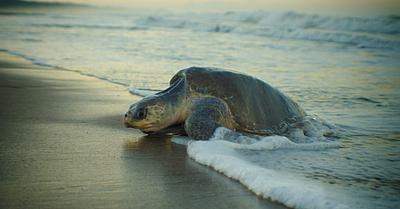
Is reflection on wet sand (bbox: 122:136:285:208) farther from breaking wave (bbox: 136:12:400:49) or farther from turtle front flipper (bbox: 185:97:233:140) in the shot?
breaking wave (bbox: 136:12:400:49)

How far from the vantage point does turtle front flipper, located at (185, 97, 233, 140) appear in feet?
12.8

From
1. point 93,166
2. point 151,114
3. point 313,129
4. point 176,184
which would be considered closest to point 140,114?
point 151,114

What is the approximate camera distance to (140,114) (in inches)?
160

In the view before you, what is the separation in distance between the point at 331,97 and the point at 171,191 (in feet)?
14.2

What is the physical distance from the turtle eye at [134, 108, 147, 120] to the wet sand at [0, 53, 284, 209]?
0.19 m

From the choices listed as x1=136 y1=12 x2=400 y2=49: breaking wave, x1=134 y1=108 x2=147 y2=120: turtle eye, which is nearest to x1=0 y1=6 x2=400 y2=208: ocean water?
x1=134 y1=108 x2=147 y2=120: turtle eye

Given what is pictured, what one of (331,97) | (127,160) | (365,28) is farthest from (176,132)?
(365,28)

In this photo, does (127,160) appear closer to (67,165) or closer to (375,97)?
(67,165)

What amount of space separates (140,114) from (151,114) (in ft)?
0.29

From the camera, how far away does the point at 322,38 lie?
72.6 ft

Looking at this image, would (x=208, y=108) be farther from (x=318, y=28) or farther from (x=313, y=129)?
(x=318, y=28)

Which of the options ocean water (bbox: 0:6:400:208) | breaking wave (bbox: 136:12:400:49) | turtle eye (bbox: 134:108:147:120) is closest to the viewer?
ocean water (bbox: 0:6:400:208)

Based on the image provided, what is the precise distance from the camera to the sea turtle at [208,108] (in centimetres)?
406

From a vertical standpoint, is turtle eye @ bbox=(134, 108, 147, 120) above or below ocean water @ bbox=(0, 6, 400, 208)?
above
